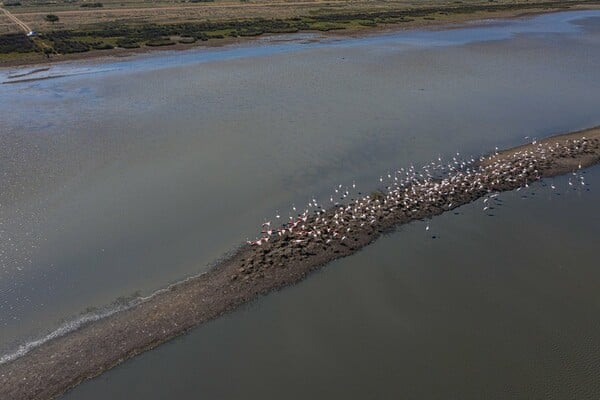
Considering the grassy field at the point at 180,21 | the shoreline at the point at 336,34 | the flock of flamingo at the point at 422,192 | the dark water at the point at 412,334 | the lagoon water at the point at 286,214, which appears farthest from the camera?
the grassy field at the point at 180,21

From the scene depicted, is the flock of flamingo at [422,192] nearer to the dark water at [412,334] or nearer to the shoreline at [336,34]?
the dark water at [412,334]

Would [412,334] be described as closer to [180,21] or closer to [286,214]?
[286,214]

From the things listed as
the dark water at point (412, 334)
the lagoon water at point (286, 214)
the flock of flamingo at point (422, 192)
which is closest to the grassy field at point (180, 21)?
the lagoon water at point (286, 214)

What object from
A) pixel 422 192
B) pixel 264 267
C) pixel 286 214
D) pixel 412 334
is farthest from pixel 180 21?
pixel 412 334

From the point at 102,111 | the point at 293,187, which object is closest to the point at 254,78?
the point at 102,111

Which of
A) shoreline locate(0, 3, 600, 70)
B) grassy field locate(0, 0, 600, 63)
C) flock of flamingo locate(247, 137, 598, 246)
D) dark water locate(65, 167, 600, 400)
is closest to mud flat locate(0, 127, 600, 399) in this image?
flock of flamingo locate(247, 137, 598, 246)

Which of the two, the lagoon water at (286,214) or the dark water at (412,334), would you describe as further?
the lagoon water at (286,214)
